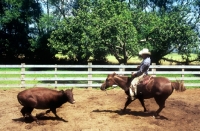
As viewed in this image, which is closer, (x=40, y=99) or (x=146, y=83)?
(x=40, y=99)

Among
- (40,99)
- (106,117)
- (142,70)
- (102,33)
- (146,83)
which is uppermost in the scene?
(102,33)

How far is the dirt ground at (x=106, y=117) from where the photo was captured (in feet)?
23.5

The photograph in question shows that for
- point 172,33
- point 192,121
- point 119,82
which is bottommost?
point 192,121

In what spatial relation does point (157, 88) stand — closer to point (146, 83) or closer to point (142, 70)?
point (146, 83)

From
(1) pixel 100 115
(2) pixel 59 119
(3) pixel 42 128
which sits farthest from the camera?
(1) pixel 100 115

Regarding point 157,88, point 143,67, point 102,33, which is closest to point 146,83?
point 157,88

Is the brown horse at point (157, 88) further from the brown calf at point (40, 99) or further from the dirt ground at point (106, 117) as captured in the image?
the brown calf at point (40, 99)

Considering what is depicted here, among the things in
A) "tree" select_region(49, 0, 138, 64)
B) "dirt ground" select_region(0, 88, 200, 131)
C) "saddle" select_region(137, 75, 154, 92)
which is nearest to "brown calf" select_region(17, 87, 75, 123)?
"dirt ground" select_region(0, 88, 200, 131)

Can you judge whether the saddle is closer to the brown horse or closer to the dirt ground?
the brown horse

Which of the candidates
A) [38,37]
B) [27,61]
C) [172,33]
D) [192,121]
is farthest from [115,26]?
[27,61]

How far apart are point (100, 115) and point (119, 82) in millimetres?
1268

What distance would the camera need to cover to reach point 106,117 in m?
8.12

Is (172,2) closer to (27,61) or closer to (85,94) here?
(27,61)

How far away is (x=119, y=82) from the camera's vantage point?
28.6 ft
